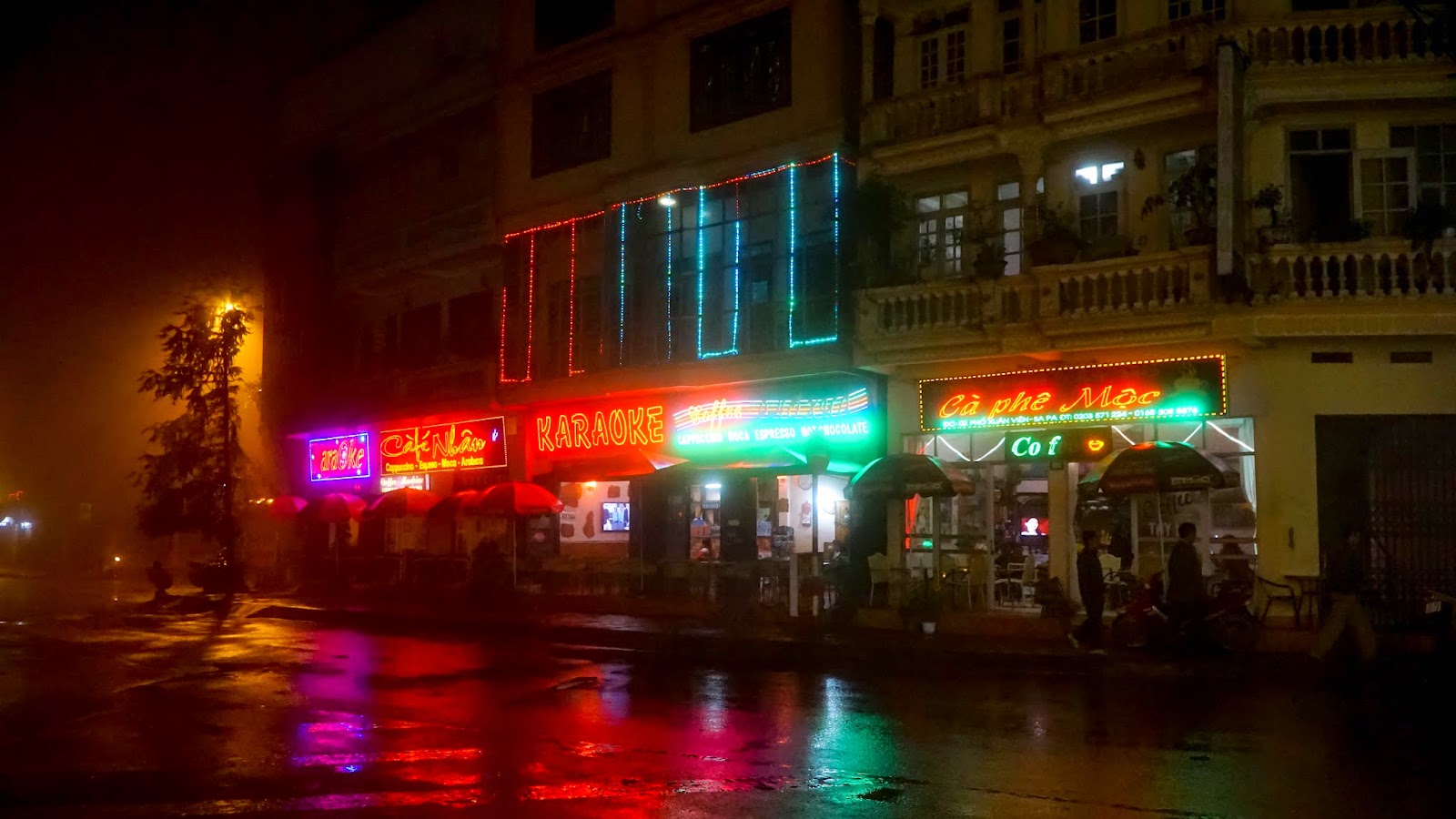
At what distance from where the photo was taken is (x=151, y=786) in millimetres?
8945

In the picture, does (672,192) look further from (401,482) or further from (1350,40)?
(401,482)

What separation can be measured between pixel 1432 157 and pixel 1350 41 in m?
2.13

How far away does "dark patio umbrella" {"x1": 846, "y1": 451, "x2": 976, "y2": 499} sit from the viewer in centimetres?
1916

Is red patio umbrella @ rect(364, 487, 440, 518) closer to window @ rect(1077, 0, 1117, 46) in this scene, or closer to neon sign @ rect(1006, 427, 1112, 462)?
neon sign @ rect(1006, 427, 1112, 462)

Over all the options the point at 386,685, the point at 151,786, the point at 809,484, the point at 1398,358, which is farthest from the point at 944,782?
the point at 809,484

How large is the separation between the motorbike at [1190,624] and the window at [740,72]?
11.8 metres

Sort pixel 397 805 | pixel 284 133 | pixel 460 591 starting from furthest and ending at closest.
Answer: pixel 284 133
pixel 460 591
pixel 397 805

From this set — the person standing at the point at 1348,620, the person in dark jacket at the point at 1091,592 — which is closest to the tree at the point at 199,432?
the person in dark jacket at the point at 1091,592

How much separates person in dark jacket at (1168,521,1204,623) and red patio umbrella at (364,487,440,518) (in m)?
17.7

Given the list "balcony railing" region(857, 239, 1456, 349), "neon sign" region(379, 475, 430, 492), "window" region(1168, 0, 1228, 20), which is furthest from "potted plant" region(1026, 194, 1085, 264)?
"neon sign" region(379, 475, 430, 492)

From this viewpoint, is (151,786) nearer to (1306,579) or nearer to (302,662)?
(302,662)

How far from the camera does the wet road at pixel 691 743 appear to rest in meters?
8.39

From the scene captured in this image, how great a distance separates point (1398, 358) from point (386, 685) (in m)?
15.1

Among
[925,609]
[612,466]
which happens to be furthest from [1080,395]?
[612,466]
